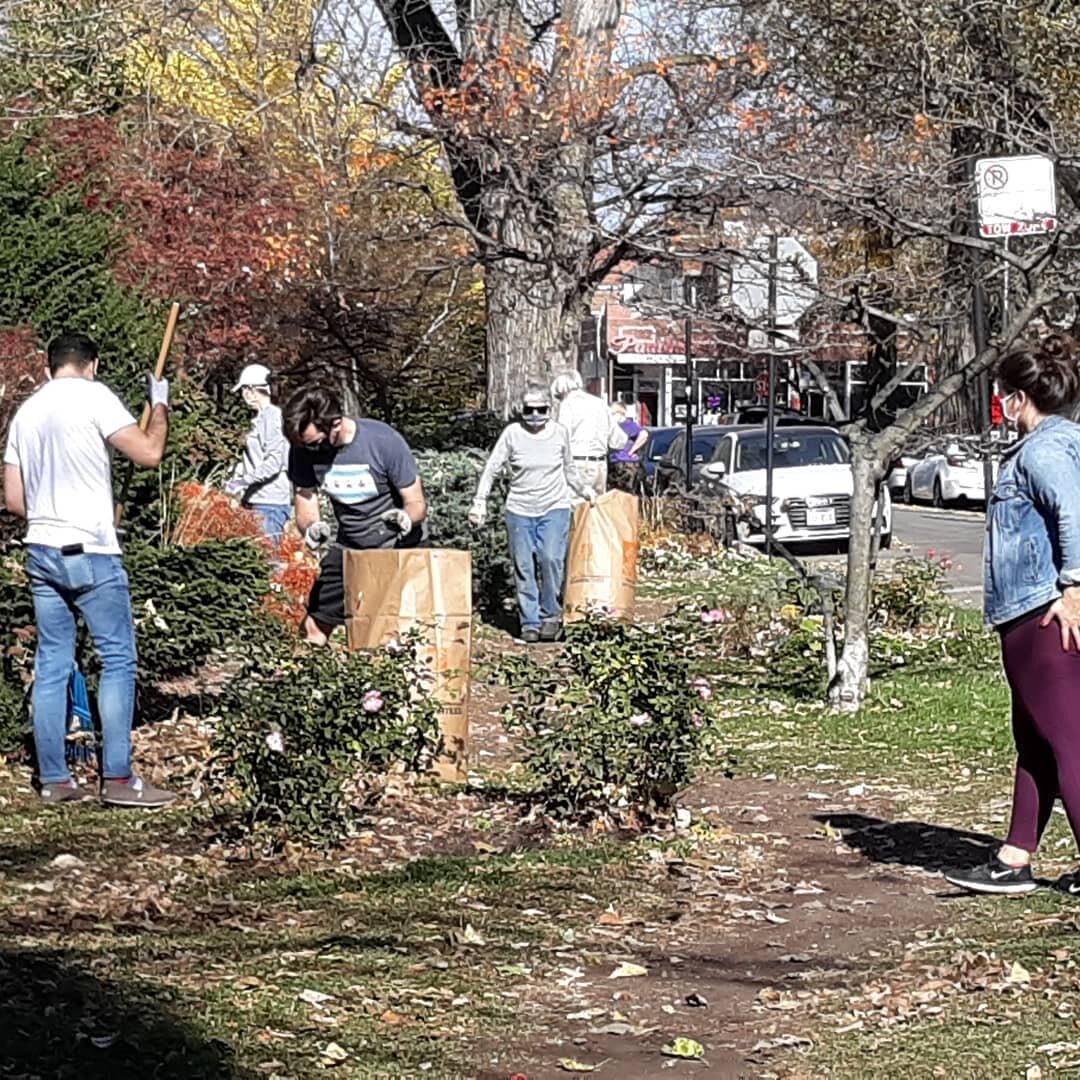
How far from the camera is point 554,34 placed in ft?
61.5

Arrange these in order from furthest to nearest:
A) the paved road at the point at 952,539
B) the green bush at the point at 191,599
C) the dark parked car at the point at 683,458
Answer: the dark parked car at the point at 683,458, the paved road at the point at 952,539, the green bush at the point at 191,599

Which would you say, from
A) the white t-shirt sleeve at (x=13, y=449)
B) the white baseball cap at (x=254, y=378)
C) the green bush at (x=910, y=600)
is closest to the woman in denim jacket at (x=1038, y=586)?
the white t-shirt sleeve at (x=13, y=449)

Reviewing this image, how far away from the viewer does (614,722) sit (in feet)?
24.8

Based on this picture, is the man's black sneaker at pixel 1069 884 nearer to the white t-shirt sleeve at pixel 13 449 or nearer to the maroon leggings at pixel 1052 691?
the maroon leggings at pixel 1052 691

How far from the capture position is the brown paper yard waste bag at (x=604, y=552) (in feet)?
46.6

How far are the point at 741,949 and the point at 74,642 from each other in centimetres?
324

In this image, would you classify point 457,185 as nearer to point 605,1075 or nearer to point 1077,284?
point 1077,284

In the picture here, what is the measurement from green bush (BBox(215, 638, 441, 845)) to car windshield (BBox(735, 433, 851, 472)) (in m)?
19.0

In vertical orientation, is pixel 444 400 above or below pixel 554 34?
below

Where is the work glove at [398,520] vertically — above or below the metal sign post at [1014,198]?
below

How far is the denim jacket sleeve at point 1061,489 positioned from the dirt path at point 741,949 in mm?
1236

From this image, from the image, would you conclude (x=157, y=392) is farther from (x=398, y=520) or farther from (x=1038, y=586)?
(x=1038, y=586)

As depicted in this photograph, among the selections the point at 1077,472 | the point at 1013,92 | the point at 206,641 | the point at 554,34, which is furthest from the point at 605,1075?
the point at 554,34

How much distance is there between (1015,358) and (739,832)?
2342 millimetres
